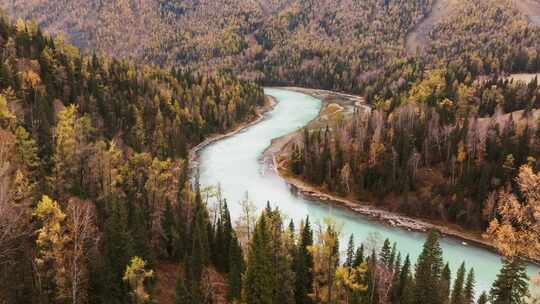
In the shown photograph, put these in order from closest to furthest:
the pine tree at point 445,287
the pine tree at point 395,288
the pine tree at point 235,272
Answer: the pine tree at point 445,287 < the pine tree at point 235,272 < the pine tree at point 395,288

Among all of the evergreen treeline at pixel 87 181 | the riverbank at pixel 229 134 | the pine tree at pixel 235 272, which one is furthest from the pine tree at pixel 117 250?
the riverbank at pixel 229 134

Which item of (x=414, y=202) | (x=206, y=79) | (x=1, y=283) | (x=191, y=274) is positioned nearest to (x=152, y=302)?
(x=191, y=274)

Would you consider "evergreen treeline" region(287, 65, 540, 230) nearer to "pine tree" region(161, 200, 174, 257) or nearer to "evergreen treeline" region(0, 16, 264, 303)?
"evergreen treeline" region(0, 16, 264, 303)

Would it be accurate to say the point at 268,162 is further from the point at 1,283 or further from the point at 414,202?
the point at 1,283

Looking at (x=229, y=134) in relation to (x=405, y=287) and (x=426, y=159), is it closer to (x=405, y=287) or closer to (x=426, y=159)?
(x=426, y=159)

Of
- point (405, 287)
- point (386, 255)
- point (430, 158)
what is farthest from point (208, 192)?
point (430, 158)

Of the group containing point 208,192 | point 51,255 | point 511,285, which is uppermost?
point 51,255

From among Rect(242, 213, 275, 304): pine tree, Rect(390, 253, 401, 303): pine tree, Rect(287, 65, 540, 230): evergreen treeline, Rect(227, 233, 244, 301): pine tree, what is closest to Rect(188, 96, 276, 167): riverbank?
Rect(287, 65, 540, 230): evergreen treeline

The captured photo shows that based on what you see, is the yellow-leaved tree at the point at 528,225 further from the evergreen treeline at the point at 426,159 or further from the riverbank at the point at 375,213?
the evergreen treeline at the point at 426,159
